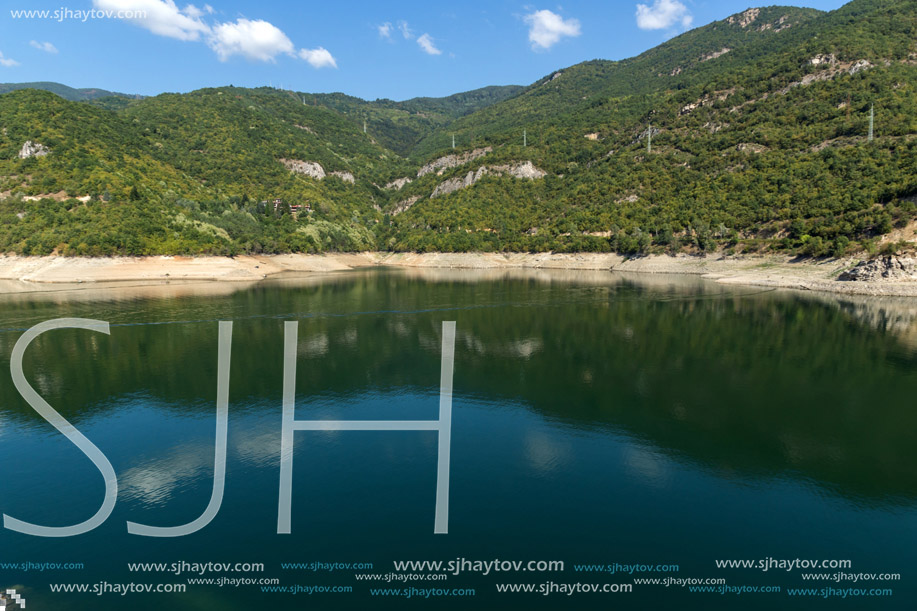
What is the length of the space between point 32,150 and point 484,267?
116366mm

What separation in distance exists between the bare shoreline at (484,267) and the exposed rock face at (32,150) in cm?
4027

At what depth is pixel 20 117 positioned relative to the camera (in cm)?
12162

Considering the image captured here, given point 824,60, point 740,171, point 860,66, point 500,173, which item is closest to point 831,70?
point 824,60

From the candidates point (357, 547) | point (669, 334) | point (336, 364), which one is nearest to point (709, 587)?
point (357, 547)

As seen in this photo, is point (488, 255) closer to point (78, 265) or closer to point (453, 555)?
point (78, 265)

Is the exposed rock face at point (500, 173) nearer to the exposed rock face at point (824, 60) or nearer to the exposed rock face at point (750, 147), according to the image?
the exposed rock face at point (750, 147)

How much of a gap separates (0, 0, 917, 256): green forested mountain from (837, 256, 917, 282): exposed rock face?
471 centimetres

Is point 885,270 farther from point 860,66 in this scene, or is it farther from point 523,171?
point 523,171

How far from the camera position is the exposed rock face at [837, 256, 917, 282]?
62.9 metres

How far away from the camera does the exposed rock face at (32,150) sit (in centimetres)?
11100

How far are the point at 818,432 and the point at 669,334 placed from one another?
22.8 metres

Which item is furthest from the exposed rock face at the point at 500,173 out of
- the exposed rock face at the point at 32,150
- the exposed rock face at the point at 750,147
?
the exposed rock face at the point at 32,150

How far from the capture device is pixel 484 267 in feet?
420

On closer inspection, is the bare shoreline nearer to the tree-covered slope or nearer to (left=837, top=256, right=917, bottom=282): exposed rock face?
(left=837, top=256, right=917, bottom=282): exposed rock face
